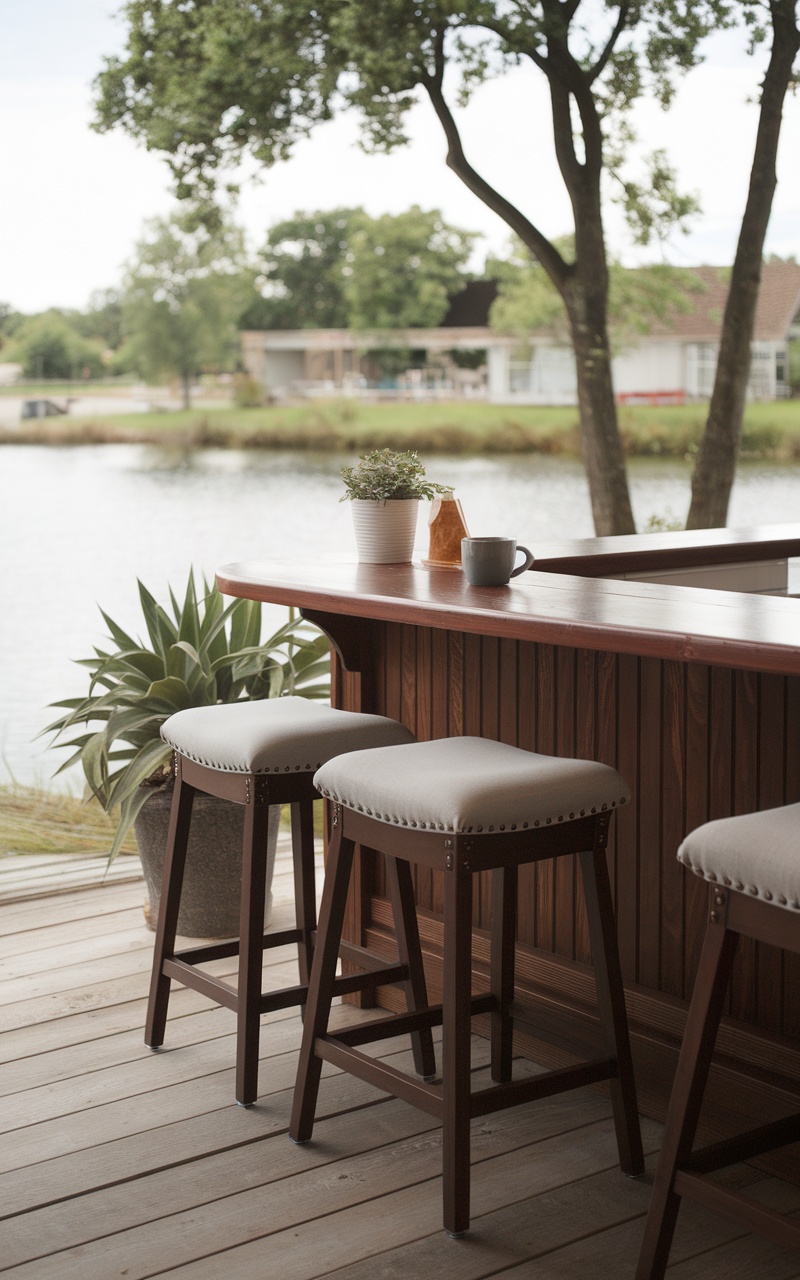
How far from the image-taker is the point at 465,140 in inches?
281

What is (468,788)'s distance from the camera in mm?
2023

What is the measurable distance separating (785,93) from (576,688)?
5.45 m

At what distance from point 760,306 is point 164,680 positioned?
5836 millimetres

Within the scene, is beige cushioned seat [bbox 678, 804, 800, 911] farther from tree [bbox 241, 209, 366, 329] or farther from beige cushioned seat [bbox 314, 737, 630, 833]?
tree [bbox 241, 209, 366, 329]

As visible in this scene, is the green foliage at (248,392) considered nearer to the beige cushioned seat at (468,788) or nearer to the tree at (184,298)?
the tree at (184,298)

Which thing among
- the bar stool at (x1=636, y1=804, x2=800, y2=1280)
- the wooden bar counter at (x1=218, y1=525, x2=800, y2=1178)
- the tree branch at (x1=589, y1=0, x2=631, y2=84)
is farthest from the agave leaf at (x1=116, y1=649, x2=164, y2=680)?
the tree branch at (x1=589, y1=0, x2=631, y2=84)

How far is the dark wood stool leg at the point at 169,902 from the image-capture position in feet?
9.22

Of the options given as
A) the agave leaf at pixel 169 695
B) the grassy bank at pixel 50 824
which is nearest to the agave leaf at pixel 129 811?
the agave leaf at pixel 169 695

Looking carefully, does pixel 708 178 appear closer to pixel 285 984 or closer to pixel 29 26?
pixel 29 26

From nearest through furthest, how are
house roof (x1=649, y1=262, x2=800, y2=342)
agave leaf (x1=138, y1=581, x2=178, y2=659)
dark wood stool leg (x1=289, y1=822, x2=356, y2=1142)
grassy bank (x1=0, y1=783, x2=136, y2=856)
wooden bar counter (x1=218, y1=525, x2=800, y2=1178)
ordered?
wooden bar counter (x1=218, y1=525, x2=800, y2=1178)
dark wood stool leg (x1=289, y1=822, x2=356, y2=1142)
agave leaf (x1=138, y1=581, x2=178, y2=659)
grassy bank (x1=0, y1=783, x2=136, y2=856)
house roof (x1=649, y1=262, x2=800, y2=342)

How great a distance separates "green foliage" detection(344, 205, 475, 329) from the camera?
7.60 m

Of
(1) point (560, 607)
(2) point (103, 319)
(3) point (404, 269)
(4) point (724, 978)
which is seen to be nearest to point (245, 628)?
(1) point (560, 607)

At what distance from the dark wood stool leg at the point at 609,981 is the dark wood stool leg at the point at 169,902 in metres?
0.97

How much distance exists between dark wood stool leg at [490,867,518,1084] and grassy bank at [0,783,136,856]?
2094 mm
